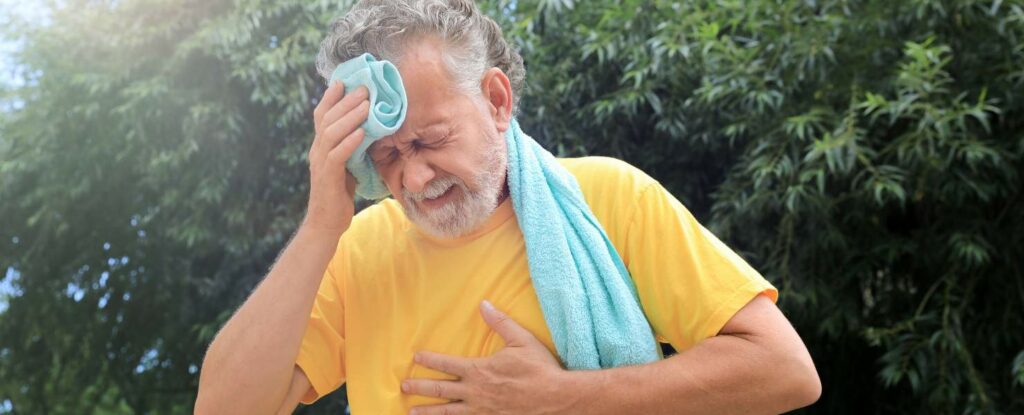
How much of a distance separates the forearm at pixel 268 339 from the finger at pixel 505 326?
0.22 meters

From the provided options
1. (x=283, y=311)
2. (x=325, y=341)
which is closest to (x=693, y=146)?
(x=325, y=341)

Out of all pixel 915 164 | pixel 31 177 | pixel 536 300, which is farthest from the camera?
pixel 31 177

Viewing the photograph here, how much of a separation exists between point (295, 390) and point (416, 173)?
0.34 m

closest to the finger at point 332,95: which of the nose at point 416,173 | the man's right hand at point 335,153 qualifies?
the man's right hand at point 335,153

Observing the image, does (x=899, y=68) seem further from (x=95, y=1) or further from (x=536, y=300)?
(x=95, y=1)

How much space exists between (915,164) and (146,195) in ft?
13.4

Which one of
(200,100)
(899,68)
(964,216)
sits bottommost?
(964,216)

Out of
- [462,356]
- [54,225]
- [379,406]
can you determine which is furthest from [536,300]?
[54,225]

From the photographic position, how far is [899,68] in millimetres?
3799

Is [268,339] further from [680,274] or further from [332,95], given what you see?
[680,274]

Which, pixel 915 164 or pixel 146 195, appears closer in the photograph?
pixel 915 164

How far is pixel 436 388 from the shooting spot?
1.44 m

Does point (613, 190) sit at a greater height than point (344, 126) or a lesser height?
lesser

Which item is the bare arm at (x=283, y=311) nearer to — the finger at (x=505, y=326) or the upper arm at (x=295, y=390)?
the upper arm at (x=295, y=390)
